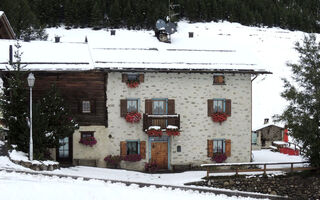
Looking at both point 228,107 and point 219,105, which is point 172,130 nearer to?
point 219,105

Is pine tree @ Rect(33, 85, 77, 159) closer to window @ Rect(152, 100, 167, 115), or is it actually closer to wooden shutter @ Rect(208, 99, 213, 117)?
window @ Rect(152, 100, 167, 115)

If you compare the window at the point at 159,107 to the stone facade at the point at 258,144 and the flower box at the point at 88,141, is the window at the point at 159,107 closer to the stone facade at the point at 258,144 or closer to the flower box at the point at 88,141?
the flower box at the point at 88,141

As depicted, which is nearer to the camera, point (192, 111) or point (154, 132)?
point (154, 132)

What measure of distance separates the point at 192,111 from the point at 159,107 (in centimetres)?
206

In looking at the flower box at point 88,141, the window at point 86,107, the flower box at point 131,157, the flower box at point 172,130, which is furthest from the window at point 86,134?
the flower box at point 172,130

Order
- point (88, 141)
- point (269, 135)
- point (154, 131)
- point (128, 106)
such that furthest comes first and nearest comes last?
point (269, 135) < point (128, 106) < point (154, 131) < point (88, 141)

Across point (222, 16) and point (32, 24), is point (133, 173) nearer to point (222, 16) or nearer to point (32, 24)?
point (32, 24)

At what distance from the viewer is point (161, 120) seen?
24.9 meters

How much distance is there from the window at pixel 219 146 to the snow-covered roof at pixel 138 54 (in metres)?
4.54

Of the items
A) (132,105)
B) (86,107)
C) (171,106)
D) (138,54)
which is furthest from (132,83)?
(86,107)

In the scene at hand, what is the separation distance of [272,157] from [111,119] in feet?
40.5

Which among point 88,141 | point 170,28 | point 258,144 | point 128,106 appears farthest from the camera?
point 258,144

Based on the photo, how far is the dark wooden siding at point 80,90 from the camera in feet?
79.0

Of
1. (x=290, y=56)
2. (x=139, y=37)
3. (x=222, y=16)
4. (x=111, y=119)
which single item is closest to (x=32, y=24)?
(x=139, y=37)
